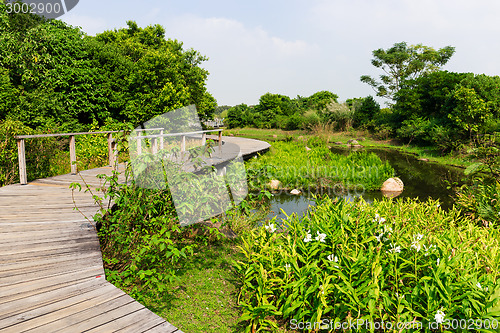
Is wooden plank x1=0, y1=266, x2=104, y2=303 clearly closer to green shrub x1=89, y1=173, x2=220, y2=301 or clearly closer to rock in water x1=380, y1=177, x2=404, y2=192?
green shrub x1=89, y1=173, x2=220, y2=301

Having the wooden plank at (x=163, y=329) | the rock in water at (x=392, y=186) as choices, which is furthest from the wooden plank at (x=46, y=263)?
the rock in water at (x=392, y=186)

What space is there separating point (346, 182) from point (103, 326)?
10.4 meters

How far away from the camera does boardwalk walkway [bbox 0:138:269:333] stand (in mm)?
2404

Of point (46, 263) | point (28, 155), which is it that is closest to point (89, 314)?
point (46, 263)

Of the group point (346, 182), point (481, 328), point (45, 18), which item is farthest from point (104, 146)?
point (45, 18)

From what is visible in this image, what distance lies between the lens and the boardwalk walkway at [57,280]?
7.89ft

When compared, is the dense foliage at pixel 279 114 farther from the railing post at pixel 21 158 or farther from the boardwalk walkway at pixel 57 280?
the boardwalk walkway at pixel 57 280

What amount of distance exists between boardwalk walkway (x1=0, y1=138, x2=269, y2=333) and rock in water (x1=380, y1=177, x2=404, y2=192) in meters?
10.0

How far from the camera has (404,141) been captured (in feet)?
81.1

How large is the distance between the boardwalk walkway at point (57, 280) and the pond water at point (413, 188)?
3734 millimetres

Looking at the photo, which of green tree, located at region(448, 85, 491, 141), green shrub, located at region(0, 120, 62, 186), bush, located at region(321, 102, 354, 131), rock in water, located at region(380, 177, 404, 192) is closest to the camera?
green shrub, located at region(0, 120, 62, 186)

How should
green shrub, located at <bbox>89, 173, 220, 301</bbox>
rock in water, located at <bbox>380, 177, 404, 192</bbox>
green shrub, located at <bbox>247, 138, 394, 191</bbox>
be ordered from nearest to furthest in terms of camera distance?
1. green shrub, located at <bbox>89, 173, 220, 301</bbox>
2. rock in water, located at <bbox>380, 177, 404, 192</bbox>
3. green shrub, located at <bbox>247, 138, 394, 191</bbox>

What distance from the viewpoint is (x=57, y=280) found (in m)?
2.95

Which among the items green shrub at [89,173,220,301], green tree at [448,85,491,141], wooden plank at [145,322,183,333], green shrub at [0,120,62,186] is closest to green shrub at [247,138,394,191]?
green shrub at [0,120,62,186]
